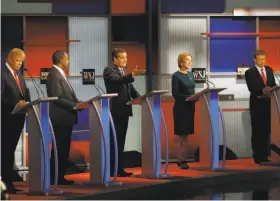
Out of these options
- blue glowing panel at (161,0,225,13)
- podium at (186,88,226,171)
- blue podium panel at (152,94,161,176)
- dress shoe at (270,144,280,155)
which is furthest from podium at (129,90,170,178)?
blue glowing panel at (161,0,225,13)

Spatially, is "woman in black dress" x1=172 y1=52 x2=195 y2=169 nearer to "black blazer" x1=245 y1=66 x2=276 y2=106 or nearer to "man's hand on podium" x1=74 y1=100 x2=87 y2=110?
"black blazer" x1=245 y1=66 x2=276 y2=106

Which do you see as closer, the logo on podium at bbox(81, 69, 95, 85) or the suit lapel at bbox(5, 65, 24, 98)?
the suit lapel at bbox(5, 65, 24, 98)

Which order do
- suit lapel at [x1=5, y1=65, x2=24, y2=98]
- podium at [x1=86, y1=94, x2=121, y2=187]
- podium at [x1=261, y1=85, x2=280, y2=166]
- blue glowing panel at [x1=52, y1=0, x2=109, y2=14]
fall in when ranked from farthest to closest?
blue glowing panel at [x1=52, y1=0, x2=109, y2=14] < podium at [x1=261, y1=85, x2=280, y2=166] < podium at [x1=86, y1=94, x2=121, y2=187] < suit lapel at [x1=5, y1=65, x2=24, y2=98]

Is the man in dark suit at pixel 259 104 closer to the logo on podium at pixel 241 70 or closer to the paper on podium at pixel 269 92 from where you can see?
the paper on podium at pixel 269 92

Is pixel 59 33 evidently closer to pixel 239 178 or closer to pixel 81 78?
pixel 81 78

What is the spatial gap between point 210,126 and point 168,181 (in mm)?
1168

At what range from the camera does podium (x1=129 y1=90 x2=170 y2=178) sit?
33.0ft

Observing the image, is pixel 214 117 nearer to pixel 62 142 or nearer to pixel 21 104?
pixel 62 142

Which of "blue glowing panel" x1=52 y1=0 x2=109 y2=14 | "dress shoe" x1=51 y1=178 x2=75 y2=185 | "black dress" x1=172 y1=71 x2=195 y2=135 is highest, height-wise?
"blue glowing panel" x1=52 y1=0 x2=109 y2=14

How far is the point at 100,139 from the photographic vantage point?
9.30 m

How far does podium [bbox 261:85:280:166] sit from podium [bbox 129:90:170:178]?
1720mm

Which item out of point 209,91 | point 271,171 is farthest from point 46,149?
point 271,171

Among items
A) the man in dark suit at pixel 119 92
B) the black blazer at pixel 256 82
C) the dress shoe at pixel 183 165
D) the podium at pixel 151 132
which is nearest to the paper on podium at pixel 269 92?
the black blazer at pixel 256 82

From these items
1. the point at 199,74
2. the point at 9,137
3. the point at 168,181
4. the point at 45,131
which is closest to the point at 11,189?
the point at 9,137
